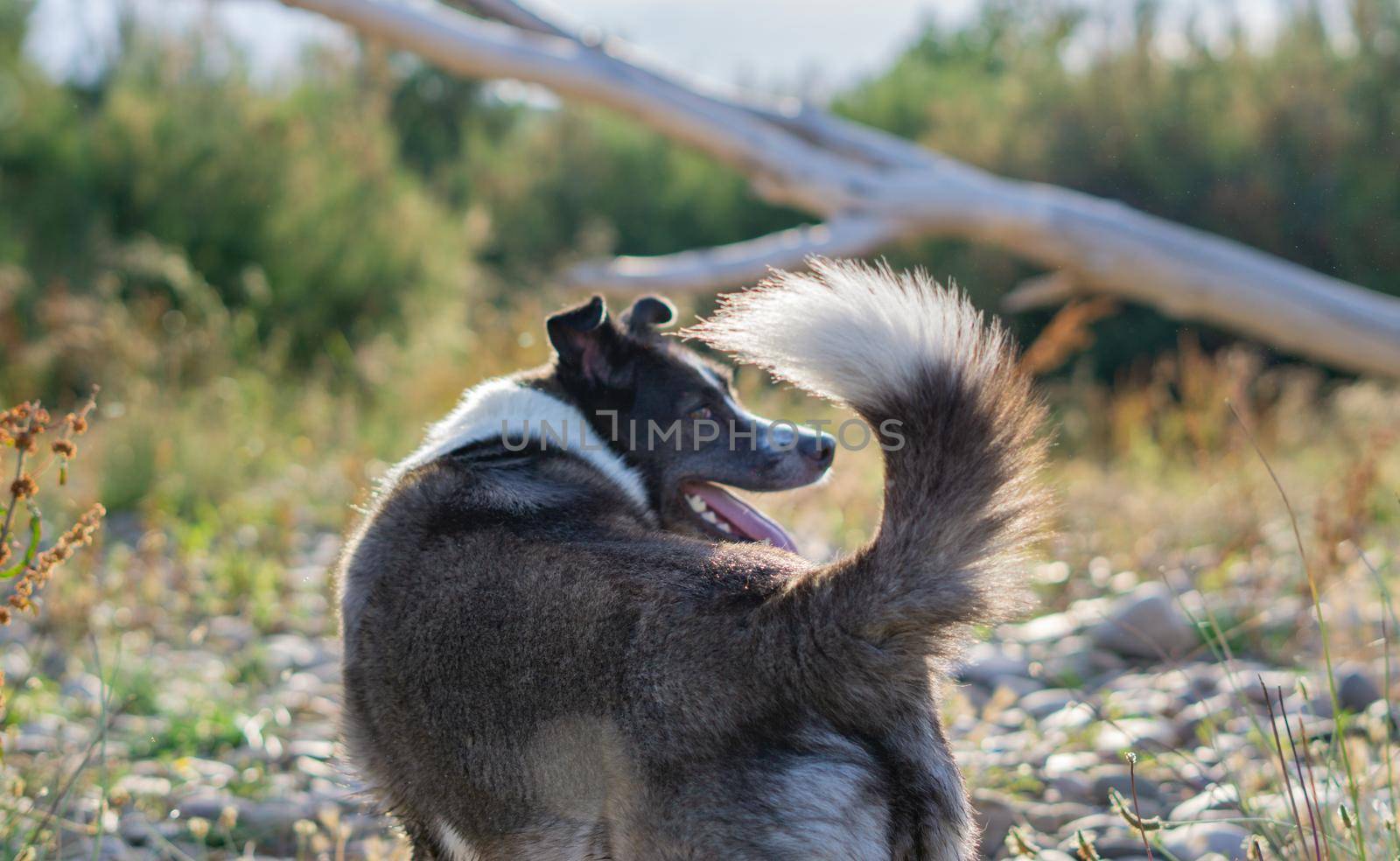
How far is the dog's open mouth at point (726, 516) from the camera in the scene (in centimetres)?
314

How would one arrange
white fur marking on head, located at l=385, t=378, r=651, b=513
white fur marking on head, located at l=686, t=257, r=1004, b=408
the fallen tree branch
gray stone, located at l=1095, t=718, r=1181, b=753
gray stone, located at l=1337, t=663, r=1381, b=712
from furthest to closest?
the fallen tree branch < gray stone, located at l=1337, t=663, r=1381, b=712 < gray stone, located at l=1095, t=718, r=1181, b=753 < white fur marking on head, located at l=385, t=378, r=651, b=513 < white fur marking on head, located at l=686, t=257, r=1004, b=408

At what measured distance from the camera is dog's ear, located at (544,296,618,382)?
3.16 m

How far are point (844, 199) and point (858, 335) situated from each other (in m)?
5.32

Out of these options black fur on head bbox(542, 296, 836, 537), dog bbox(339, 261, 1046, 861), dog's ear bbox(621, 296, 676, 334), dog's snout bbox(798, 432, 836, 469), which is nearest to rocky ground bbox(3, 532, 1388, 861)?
dog bbox(339, 261, 1046, 861)

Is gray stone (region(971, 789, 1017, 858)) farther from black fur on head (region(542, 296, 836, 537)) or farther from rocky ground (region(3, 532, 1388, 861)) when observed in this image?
black fur on head (region(542, 296, 836, 537))

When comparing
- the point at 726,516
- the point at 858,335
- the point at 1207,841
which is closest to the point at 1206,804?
the point at 1207,841

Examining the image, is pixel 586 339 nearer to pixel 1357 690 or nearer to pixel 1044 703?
pixel 1044 703

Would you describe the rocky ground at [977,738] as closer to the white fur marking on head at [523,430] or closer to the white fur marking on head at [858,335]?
the white fur marking on head at [523,430]

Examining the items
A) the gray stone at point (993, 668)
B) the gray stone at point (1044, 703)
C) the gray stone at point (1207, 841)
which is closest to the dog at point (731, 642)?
the gray stone at point (1207, 841)

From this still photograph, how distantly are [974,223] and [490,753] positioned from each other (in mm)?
5563

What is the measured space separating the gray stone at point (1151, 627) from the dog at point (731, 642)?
2.62 m

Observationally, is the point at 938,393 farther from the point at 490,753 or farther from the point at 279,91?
the point at 279,91

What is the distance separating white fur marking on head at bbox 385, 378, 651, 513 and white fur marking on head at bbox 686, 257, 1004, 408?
83 centimetres

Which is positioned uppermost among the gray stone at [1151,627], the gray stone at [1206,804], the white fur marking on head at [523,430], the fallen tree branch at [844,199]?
the fallen tree branch at [844,199]
